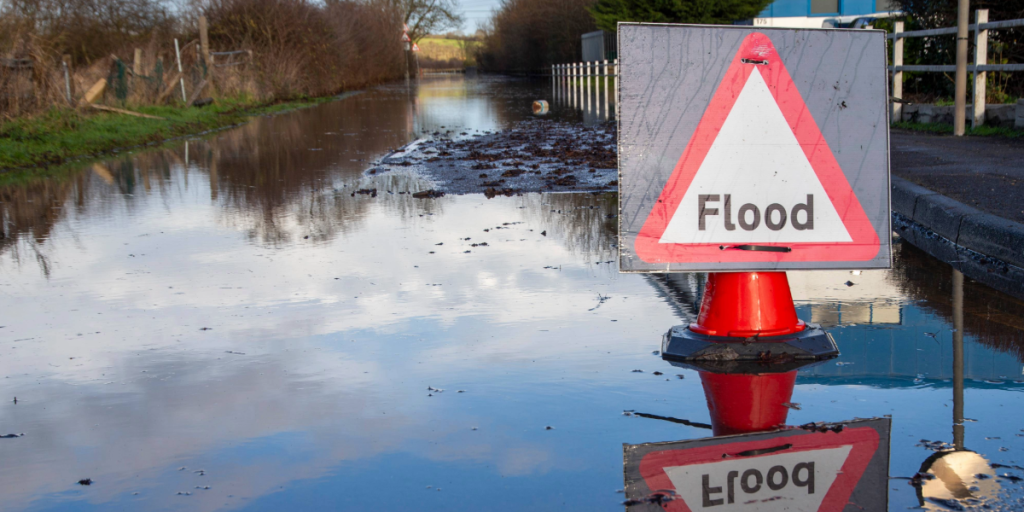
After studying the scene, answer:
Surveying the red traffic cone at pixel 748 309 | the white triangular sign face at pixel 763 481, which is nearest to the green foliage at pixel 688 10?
the red traffic cone at pixel 748 309

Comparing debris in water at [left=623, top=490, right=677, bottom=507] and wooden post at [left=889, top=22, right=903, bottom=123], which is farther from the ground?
wooden post at [left=889, top=22, right=903, bottom=123]

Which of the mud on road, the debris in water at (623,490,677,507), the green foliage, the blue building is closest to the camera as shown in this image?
the debris in water at (623,490,677,507)

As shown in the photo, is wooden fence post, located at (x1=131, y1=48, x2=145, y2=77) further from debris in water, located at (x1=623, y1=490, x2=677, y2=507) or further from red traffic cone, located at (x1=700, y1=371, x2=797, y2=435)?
debris in water, located at (x1=623, y1=490, x2=677, y2=507)

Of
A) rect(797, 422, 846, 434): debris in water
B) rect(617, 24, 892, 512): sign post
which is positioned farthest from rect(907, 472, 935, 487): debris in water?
rect(617, 24, 892, 512): sign post

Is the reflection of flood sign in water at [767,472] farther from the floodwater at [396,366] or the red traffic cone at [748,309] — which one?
the red traffic cone at [748,309]

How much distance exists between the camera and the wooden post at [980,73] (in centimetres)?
1238

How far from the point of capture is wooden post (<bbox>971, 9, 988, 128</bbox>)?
12383 millimetres

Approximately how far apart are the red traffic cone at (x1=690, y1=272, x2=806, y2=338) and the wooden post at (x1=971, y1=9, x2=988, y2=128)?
971 cm

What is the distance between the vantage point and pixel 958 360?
3965 mm

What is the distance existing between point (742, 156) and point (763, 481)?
1749 mm

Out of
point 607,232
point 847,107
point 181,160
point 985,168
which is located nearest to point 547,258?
point 607,232


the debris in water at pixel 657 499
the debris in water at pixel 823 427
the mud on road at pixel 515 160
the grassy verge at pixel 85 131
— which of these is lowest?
the debris in water at pixel 657 499

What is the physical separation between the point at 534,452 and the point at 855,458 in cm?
99

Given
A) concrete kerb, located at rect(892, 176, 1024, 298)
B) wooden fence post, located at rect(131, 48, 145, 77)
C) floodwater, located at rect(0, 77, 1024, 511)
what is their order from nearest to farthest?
floodwater, located at rect(0, 77, 1024, 511) → concrete kerb, located at rect(892, 176, 1024, 298) → wooden fence post, located at rect(131, 48, 145, 77)
